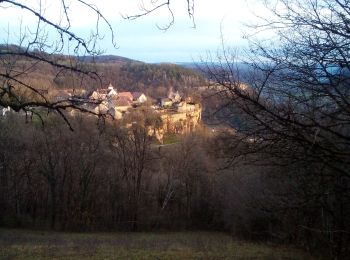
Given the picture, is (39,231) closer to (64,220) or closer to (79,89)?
(64,220)

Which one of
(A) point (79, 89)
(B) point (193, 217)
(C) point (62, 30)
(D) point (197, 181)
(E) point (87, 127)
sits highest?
(C) point (62, 30)

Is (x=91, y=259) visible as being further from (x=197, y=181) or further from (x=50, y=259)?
(x=197, y=181)

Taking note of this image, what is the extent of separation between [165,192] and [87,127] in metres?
9.13

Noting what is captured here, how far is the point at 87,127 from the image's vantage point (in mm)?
35219

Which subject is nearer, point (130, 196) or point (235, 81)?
point (235, 81)

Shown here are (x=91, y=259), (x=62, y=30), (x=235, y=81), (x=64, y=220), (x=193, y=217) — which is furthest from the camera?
(x=193, y=217)

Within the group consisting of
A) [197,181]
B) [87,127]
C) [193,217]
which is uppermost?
[87,127]

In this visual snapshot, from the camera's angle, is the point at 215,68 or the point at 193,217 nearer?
the point at 215,68

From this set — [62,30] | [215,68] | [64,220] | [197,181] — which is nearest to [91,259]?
[215,68]

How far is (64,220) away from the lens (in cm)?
3638

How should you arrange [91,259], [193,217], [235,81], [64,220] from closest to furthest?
[235,81] → [91,259] → [64,220] → [193,217]

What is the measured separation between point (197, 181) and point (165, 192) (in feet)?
9.97

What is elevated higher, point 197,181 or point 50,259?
point 50,259

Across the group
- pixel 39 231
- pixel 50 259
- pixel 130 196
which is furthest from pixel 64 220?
pixel 50 259
